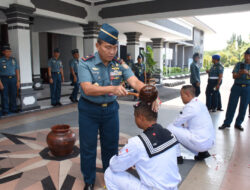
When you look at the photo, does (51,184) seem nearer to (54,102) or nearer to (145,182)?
(145,182)

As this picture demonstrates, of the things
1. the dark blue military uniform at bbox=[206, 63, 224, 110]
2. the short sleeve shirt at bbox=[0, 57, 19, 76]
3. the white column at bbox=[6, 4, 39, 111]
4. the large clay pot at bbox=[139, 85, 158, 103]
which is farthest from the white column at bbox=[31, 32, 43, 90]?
the large clay pot at bbox=[139, 85, 158, 103]

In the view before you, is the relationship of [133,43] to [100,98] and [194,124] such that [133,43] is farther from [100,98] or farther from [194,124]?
[100,98]

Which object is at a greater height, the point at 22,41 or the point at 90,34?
the point at 90,34

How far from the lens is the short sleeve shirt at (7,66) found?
18.7ft

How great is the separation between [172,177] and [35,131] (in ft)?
12.3

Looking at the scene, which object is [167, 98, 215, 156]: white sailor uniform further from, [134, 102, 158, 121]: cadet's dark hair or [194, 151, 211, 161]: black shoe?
[134, 102, 158, 121]: cadet's dark hair

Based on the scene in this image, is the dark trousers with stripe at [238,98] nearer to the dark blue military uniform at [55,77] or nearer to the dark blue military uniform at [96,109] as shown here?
the dark blue military uniform at [96,109]

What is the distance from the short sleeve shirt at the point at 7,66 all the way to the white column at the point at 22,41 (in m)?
0.26

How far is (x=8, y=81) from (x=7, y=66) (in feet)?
1.31

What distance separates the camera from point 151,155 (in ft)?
5.24

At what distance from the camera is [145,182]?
5.65 feet

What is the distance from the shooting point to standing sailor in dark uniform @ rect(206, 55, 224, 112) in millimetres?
6250

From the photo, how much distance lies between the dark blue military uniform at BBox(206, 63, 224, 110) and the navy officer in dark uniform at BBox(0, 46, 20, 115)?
5409 mm

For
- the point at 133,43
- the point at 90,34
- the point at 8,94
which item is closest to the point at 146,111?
the point at 8,94
